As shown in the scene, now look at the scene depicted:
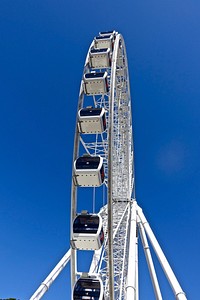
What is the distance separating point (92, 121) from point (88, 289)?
20.2 feet

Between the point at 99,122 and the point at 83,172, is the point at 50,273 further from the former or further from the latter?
the point at 99,122

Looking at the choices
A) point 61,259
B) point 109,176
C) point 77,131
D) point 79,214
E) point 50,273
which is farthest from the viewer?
point 61,259

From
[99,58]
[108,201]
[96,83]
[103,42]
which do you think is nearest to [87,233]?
[108,201]

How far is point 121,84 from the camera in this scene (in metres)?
16.5

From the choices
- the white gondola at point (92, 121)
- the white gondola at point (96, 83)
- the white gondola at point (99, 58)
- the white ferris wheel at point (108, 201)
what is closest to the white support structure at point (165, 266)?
the white ferris wheel at point (108, 201)

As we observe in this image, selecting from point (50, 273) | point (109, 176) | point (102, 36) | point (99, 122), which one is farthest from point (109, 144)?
point (102, 36)

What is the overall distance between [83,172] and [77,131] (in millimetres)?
1874

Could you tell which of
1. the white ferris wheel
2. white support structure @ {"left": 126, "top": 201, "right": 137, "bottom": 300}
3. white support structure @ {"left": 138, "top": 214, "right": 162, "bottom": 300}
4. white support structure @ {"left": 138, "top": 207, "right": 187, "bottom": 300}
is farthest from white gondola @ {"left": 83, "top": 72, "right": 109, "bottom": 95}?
white support structure @ {"left": 138, "top": 214, "right": 162, "bottom": 300}

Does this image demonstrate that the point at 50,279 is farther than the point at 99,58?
No

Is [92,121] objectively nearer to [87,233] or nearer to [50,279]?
[87,233]

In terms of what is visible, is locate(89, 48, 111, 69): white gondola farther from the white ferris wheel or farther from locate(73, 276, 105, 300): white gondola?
locate(73, 276, 105, 300): white gondola

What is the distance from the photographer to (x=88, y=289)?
9.34m

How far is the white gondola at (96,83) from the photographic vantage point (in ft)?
42.6

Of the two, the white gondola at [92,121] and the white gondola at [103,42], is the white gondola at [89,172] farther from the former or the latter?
the white gondola at [103,42]
